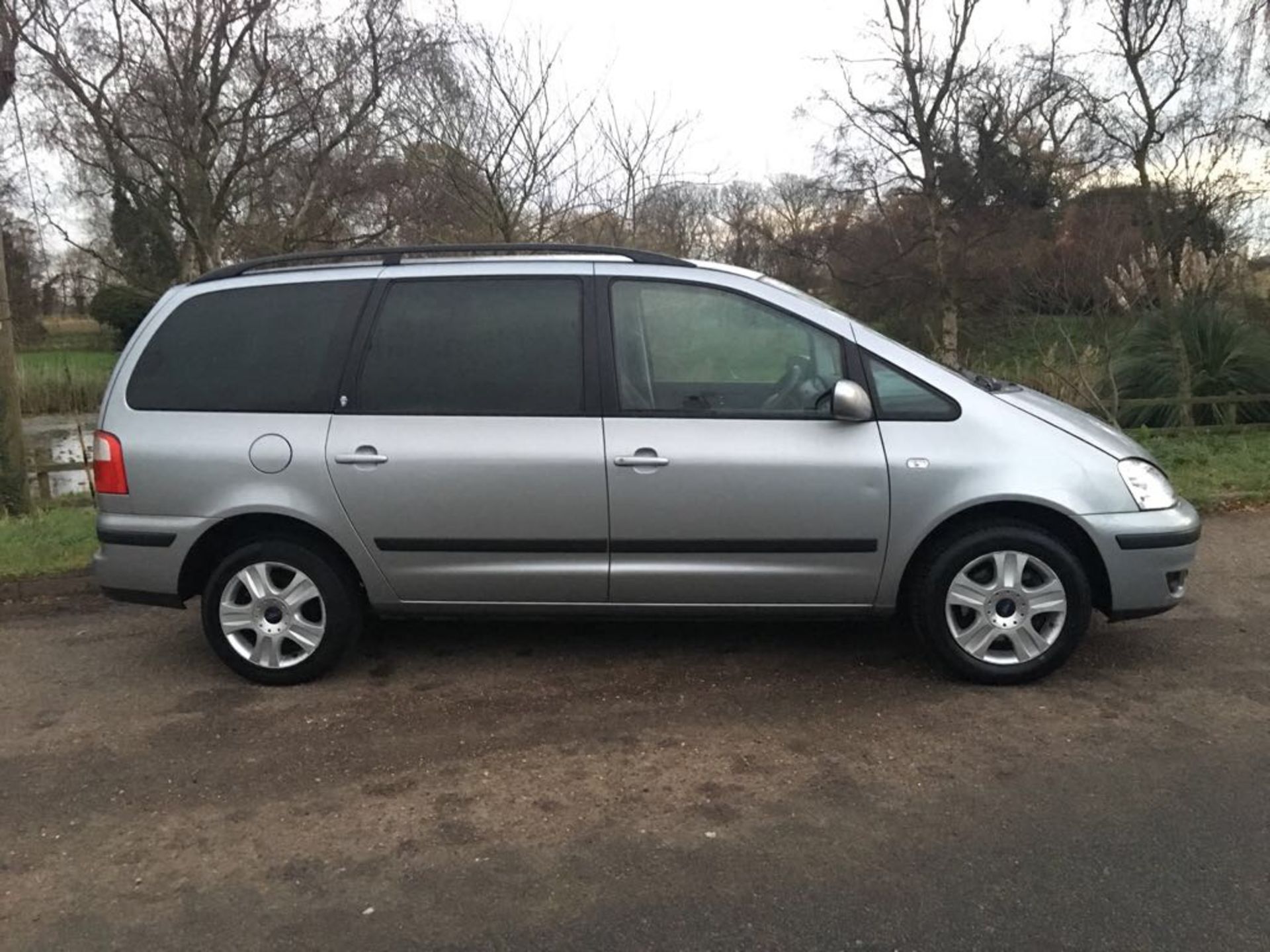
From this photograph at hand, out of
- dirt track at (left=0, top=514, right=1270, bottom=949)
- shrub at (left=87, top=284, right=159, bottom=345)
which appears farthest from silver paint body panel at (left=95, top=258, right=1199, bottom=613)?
shrub at (left=87, top=284, right=159, bottom=345)

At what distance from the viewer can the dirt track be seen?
8.86ft

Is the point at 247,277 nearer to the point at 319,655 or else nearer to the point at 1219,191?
the point at 319,655

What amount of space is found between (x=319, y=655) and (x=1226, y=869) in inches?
135

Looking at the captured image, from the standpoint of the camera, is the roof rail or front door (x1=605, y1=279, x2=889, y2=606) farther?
the roof rail

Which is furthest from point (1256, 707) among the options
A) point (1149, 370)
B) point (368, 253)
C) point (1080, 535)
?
point (1149, 370)

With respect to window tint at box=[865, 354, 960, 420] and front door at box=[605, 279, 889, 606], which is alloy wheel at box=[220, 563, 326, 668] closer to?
front door at box=[605, 279, 889, 606]

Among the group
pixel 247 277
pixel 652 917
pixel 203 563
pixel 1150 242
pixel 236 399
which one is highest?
pixel 1150 242

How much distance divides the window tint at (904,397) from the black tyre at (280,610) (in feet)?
7.95

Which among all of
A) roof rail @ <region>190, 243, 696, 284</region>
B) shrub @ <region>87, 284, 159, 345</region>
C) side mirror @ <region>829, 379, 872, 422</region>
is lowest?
side mirror @ <region>829, 379, 872, 422</region>

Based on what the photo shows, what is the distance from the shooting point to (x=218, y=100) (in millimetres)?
11266

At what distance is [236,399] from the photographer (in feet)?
14.3

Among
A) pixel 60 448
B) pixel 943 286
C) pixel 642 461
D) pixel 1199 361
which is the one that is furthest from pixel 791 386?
pixel 943 286

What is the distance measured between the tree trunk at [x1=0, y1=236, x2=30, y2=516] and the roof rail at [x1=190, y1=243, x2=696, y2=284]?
673 centimetres

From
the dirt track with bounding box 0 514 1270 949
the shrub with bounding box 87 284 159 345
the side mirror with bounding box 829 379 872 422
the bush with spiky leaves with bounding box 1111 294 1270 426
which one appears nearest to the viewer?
the dirt track with bounding box 0 514 1270 949
